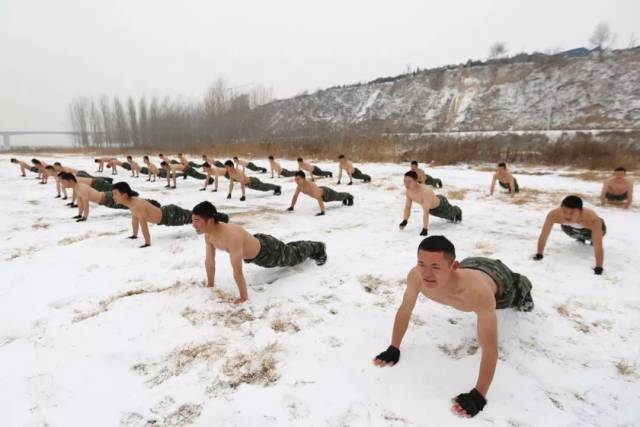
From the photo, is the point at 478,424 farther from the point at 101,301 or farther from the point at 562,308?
the point at 101,301

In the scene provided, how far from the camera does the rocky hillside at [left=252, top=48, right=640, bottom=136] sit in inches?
1303

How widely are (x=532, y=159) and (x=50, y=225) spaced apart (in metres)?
17.4

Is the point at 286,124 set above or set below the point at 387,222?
above

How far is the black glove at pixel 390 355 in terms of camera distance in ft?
8.39

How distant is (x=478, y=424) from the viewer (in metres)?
2.04

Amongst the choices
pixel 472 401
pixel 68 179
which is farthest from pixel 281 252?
pixel 68 179

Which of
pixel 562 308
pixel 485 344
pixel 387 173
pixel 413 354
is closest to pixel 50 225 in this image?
pixel 413 354

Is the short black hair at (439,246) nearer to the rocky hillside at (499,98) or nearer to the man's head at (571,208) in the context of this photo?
the man's head at (571,208)

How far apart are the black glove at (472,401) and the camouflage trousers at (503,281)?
2.57 feet

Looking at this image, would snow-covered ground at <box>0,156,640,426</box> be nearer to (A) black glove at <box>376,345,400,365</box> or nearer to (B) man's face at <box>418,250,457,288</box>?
(A) black glove at <box>376,345,400,365</box>

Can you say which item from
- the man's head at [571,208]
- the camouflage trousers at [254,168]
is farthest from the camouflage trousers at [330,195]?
the camouflage trousers at [254,168]

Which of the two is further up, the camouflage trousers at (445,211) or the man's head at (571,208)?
the man's head at (571,208)

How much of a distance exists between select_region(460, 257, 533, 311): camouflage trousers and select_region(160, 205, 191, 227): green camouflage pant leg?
4.85 metres

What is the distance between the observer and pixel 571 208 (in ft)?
13.2
